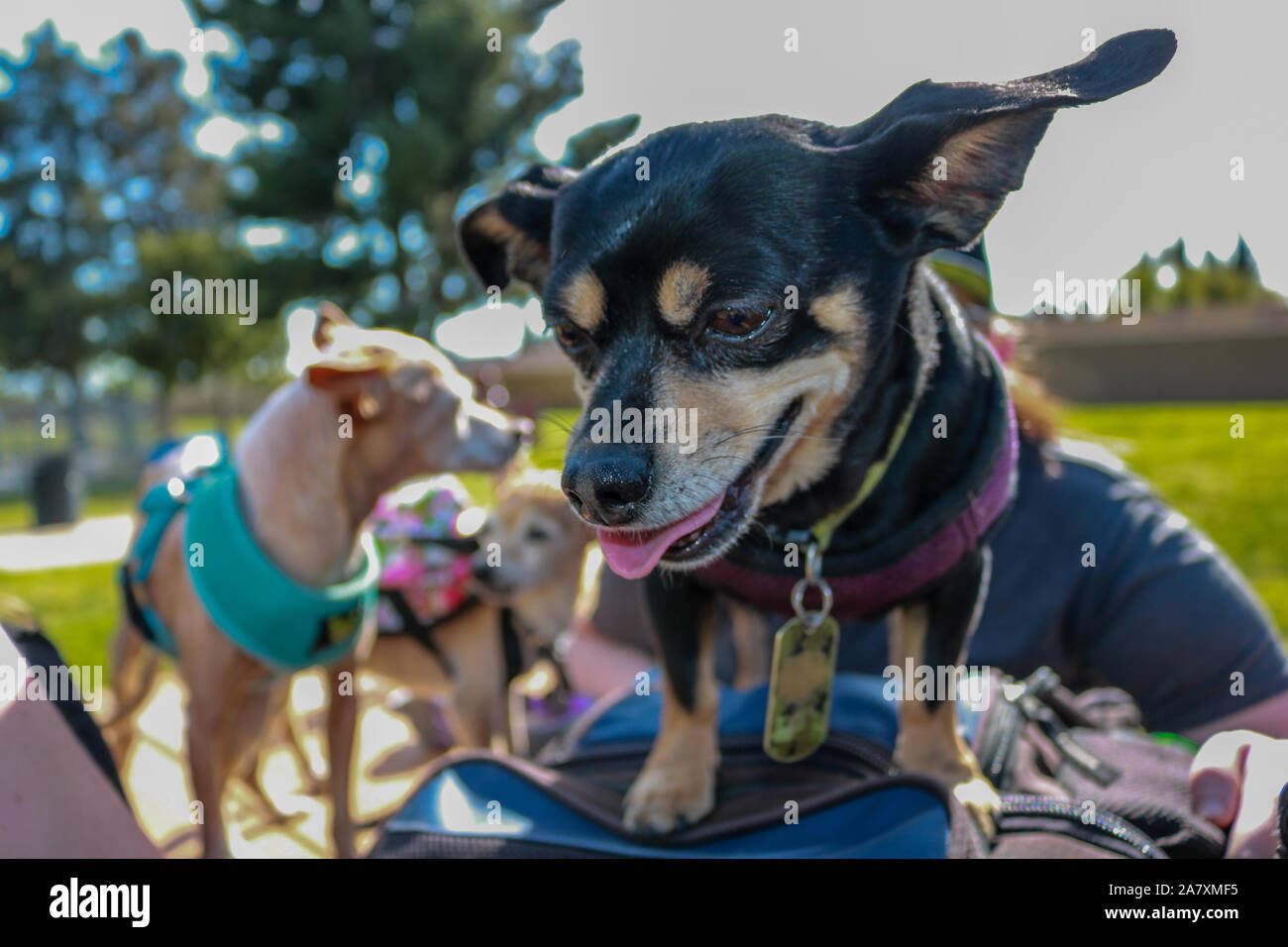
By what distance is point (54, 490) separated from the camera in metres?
11.8

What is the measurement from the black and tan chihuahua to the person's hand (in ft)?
0.99

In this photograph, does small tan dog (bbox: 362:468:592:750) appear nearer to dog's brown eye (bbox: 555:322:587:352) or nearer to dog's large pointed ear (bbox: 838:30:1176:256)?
dog's brown eye (bbox: 555:322:587:352)

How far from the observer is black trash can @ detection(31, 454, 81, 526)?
463 inches

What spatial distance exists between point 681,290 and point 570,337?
0.24 m

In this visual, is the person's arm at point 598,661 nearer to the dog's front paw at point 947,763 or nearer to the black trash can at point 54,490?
the dog's front paw at point 947,763

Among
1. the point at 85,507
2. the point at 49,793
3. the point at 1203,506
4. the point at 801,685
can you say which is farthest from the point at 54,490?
the point at 801,685

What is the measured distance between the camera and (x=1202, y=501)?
20.1ft

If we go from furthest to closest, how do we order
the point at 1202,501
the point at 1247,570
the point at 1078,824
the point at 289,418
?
the point at 1202,501
the point at 1247,570
the point at 289,418
the point at 1078,824

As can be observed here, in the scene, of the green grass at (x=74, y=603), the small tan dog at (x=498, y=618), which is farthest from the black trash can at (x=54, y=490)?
the small tan dog at (x=498, y=618)

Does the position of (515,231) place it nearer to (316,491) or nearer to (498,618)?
(316,491)
